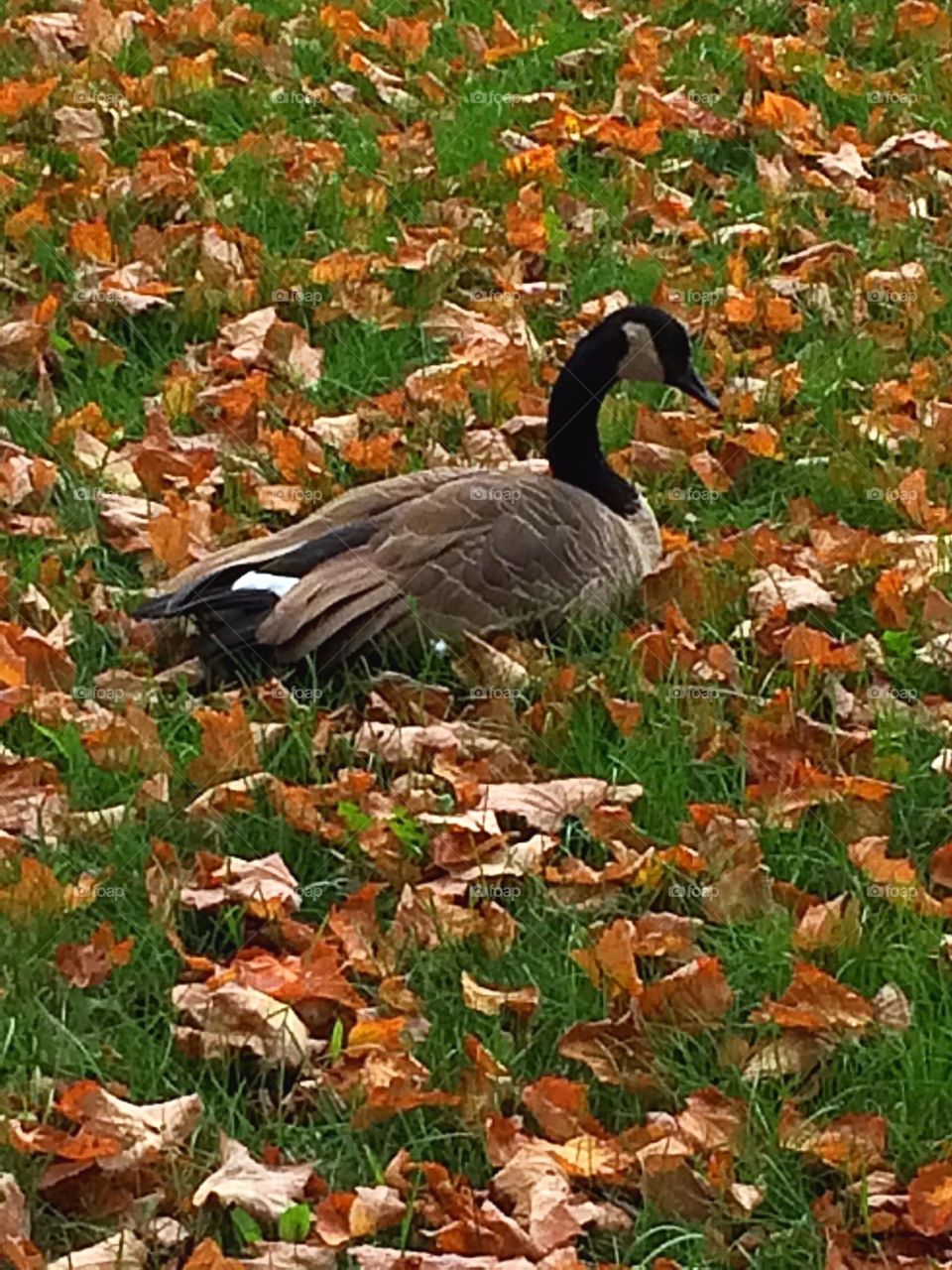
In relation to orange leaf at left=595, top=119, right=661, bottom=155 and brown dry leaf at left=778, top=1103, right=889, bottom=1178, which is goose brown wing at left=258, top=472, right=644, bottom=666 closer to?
brown dry leaf at left=778, top=1103, right=889, bottom=1178

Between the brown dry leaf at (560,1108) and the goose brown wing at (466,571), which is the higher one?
the goose brown wing at (466,571)

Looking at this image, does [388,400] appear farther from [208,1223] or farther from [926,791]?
[208,1223]

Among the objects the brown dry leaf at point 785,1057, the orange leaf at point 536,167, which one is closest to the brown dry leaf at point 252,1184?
the brown dry leaf at point 785,1057

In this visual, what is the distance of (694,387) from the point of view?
5902mm

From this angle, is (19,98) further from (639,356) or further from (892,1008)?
(892,1008)

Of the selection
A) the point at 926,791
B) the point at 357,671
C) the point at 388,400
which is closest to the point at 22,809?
the point at 357,671

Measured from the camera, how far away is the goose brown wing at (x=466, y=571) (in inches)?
192

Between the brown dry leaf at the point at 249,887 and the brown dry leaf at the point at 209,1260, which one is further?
the brown dry leaf at the point at 249,887

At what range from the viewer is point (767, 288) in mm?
7121

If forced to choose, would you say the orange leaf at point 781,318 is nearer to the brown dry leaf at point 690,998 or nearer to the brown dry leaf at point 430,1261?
the brown dry leaf at point 690,998

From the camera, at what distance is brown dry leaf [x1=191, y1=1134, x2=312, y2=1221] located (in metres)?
3.38

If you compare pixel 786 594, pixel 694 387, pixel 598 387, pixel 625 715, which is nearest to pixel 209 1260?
pixel 625 715

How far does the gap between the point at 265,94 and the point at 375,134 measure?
55 centimetres

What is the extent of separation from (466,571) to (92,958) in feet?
4.98
